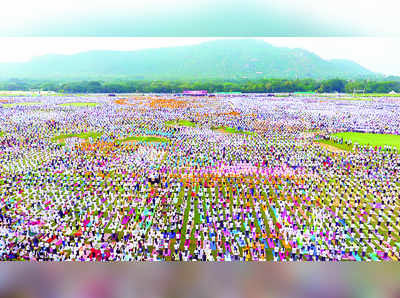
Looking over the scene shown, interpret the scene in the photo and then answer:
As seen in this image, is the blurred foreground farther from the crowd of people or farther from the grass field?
the grass field

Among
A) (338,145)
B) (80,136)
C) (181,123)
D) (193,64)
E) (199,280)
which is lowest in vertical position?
(338,145)

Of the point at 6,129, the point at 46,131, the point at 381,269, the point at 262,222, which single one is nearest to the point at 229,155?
the point at 262,222

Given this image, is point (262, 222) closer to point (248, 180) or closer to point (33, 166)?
point (248, 180)

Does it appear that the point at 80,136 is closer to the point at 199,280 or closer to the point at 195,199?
the point at 195,199

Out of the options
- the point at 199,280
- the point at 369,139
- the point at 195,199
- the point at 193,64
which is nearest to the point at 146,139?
the point at 195,199

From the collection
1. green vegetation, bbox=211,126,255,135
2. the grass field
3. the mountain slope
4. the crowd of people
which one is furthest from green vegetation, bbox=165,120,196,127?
the mountain slope

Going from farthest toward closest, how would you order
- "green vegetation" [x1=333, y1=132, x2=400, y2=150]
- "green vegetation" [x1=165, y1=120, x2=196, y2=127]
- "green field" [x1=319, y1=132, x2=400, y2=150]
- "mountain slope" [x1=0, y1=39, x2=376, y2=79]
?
"mountain slope" [x1=0, y1=39, x2=376, y2=79] < "green vegetation" [x1=165, y1=120, x2=196, y2=127] < "green vegetation" [x1=333, y1=132, x2=400, y2=150] < "green field" [x1=319, y1=132, x2=400, y2=150]
